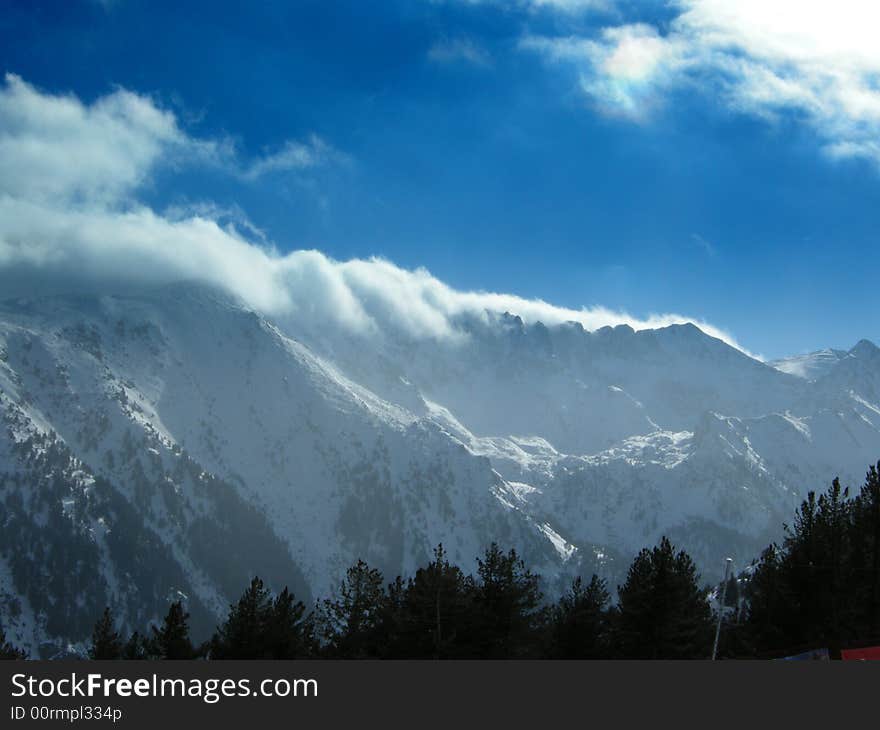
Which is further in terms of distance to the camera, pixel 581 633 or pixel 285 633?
pixel 581 633

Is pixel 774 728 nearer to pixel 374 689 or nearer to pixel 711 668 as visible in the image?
pixel 711 668

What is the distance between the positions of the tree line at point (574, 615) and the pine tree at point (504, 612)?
0.08 metres

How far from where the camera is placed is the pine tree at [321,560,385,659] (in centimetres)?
6109

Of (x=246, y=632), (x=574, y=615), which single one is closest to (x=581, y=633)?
(x=574, y=615)

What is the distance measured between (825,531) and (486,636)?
24318 millimetres

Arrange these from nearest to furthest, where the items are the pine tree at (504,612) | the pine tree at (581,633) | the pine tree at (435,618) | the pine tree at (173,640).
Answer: the pine tree at (435,618) < the pine tree at (173,640) < the pine tree at (504,612) < the pine tree at (581,633)

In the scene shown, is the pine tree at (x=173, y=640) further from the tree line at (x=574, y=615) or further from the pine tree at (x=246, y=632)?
the pine tree at (x=246, y=632)

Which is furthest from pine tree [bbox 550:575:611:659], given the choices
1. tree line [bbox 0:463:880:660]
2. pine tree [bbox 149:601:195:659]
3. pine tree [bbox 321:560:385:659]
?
pine tree [bbox 149:601:195:659]

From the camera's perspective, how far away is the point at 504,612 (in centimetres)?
5953

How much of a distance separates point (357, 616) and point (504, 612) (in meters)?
11.1

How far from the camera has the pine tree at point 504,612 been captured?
57969 millimetres

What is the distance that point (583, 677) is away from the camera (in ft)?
80.9

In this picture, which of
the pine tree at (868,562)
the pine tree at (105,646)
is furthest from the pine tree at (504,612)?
the pine tree at (105,646)

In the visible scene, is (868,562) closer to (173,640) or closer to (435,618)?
(435,618)
